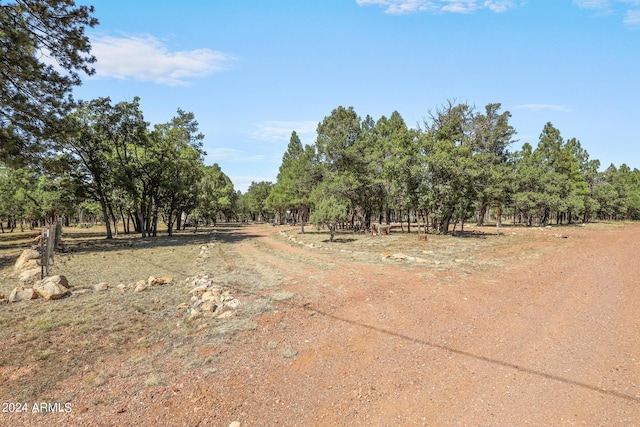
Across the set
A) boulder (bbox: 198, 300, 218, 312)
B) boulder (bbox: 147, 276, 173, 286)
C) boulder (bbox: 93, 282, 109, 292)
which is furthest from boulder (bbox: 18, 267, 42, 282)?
boulder (bbox: 198, 300, 218, 312)

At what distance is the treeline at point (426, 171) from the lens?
29.2 metres

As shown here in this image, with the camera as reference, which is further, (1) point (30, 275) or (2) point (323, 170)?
(2) point (323, 170)

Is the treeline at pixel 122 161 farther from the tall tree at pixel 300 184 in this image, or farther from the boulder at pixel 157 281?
the boulder at pixel 157 281

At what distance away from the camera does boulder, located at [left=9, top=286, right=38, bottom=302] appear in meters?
9.64

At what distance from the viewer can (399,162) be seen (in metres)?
28.9

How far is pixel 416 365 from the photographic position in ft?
19.2

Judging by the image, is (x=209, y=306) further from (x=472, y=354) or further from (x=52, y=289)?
(x=472, y=354)

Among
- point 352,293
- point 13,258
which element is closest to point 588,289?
point 352,293

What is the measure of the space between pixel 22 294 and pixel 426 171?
2720cm

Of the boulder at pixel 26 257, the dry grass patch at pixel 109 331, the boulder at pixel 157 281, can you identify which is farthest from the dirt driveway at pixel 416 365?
the boulder at pixel 26 257

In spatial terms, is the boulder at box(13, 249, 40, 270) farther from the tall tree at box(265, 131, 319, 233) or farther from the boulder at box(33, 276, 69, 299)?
the tall tree at box(265, 131, 319, 233)

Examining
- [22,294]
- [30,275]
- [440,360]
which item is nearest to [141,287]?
[22,294]

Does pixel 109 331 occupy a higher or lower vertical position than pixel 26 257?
lower

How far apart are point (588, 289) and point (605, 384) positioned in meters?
7.13
